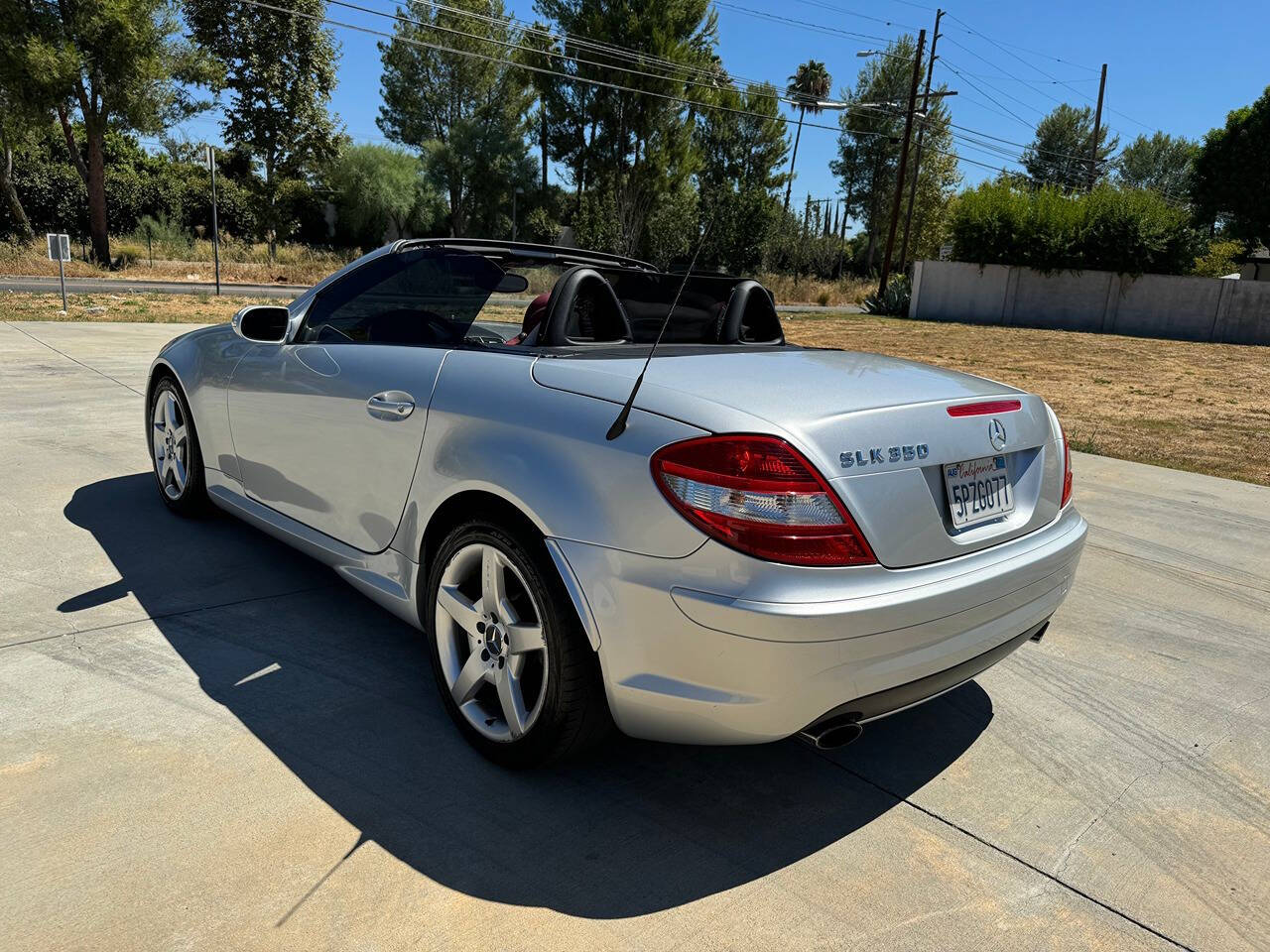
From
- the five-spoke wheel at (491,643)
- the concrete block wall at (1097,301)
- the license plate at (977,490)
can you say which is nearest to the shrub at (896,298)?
the concrete block wall at (1097,301)

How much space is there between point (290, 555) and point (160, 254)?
117 ft

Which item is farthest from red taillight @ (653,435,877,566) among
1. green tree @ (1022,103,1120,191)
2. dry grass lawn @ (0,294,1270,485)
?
green tree @ (1022,103,1120,191)

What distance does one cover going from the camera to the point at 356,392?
3.13m

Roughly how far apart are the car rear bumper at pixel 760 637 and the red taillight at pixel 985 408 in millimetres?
422

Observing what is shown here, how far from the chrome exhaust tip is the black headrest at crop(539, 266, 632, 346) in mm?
1367

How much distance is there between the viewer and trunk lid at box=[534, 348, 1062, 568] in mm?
2166

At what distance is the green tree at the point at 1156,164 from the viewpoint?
223 ft

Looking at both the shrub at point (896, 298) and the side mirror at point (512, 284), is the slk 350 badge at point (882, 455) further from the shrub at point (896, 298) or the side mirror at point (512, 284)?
the shrub at point (896, 298)

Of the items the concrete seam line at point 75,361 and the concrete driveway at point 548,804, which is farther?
the concrete seam line at point 75,361

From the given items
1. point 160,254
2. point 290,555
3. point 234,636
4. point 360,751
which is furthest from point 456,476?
point 160,254

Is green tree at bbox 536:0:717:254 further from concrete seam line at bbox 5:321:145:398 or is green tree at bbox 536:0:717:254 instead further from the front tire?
the front tire

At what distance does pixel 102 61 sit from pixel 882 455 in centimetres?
3288

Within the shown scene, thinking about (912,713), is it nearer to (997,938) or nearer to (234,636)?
(997,938)

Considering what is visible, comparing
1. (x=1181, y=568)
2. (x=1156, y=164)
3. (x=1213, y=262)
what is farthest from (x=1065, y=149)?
(x=1181, y=568)
